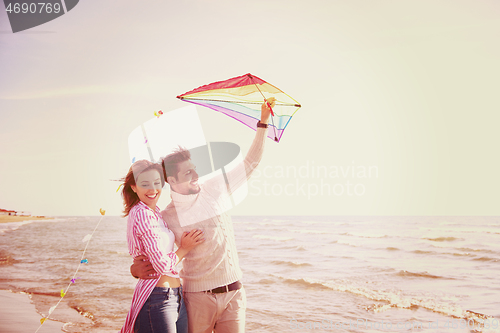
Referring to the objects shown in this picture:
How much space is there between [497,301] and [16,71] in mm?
15859

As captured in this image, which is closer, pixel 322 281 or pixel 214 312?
pixel 214 312

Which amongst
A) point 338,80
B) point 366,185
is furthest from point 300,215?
point 338,80

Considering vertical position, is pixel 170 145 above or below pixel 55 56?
below

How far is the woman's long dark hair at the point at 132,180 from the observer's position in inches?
75.3

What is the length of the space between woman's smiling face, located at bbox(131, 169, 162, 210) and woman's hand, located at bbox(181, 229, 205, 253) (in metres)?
0.23

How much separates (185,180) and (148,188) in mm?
220

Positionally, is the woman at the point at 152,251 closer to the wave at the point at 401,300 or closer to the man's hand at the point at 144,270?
the man's hand at the point at 144,270

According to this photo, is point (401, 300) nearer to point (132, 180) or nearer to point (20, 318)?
point (20, 318)

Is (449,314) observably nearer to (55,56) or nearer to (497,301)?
(497,301)

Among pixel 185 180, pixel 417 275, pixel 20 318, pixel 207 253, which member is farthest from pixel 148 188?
pixel 417 275

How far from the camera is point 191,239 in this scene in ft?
6.21

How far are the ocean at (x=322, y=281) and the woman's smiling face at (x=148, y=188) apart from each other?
3737mm

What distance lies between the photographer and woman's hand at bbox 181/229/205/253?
1.89m

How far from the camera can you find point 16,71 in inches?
517
